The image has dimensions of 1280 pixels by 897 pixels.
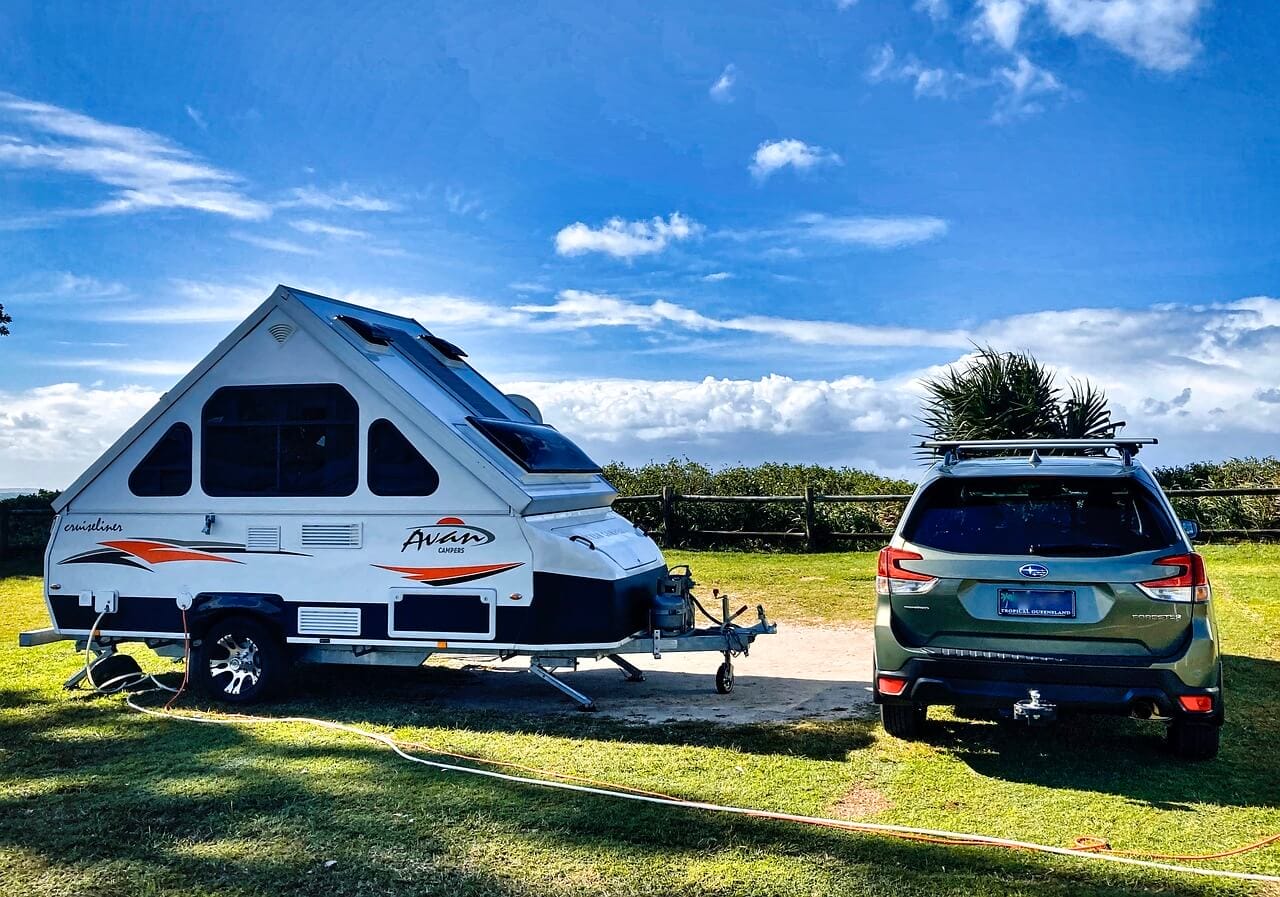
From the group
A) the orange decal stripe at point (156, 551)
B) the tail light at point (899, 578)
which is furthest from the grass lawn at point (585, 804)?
the orange decal stripe at point (156, 551)

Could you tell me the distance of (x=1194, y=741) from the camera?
20.9 ft

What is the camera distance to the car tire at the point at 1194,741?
6352 mm

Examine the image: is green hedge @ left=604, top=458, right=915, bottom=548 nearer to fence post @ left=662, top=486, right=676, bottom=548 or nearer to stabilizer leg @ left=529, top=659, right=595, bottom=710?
fence post @ left=662, top=486, right=676, bottom=548

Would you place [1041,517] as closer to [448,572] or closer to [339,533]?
[448,572]

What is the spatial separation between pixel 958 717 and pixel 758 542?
1279 centimetres

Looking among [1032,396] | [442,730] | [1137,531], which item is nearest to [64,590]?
[442,730]

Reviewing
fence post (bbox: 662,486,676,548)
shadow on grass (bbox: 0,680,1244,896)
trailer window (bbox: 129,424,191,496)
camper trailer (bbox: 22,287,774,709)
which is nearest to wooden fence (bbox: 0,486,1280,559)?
fence post (bbox: 662,486,676,548)

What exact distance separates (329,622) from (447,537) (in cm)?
118

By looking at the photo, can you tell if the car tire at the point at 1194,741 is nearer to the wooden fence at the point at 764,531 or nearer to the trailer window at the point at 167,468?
the trailer window at the point at 167,468

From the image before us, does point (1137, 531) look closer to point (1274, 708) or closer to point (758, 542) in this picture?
point (1274, 708)

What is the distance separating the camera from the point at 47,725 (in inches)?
307

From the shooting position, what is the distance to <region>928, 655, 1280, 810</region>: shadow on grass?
5898 millimetres

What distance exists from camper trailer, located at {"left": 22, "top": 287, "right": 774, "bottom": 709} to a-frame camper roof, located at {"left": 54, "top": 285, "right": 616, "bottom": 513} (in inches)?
0.8

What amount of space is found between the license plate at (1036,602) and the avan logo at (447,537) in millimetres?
3572
